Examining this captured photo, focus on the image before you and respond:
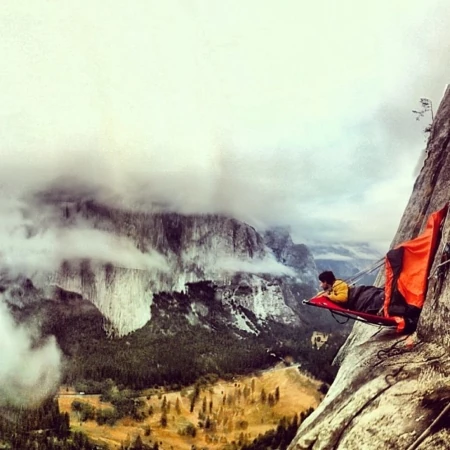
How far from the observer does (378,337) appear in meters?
11.4

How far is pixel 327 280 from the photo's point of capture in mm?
12781

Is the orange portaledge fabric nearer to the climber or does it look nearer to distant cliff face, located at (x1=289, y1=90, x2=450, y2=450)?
distant cliff face, located at (x1=289, y1=90, x2=450, y2=450)

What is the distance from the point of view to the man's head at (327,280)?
498 inches

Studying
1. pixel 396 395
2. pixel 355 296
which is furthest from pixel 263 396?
pixel 396 395

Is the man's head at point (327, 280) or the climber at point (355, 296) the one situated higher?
the man's head at point (327, 280)

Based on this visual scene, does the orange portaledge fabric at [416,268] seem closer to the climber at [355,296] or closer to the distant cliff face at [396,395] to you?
the distant cliff face at [396,395]

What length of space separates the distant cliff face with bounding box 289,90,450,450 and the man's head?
80.2 inches

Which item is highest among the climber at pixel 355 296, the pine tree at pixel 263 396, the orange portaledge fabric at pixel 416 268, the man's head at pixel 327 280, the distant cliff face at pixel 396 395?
the orange portaledge fabric at pixel 416 268

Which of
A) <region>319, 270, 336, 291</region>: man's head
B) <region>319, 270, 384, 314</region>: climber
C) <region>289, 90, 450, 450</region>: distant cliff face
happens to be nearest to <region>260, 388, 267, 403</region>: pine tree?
<region>319, 270, 336, 291</region>: man's head

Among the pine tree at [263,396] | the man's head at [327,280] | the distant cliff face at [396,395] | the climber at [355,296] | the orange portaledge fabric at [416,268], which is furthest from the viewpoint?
the pine tree at [263,396]

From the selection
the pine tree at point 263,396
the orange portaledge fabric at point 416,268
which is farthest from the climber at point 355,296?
the pine tree at point 263,396

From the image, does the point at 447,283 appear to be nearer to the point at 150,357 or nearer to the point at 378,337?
the point at 378,337

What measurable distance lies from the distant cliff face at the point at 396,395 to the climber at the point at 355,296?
0.77m

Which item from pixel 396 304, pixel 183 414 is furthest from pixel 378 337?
pixel 183 414
